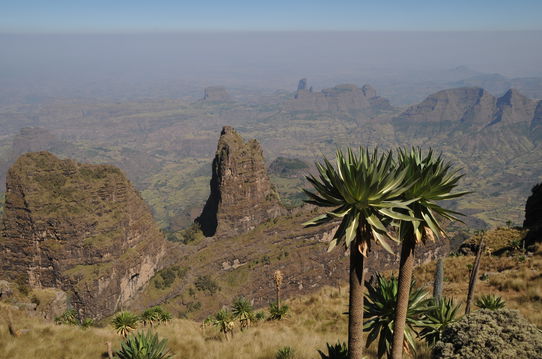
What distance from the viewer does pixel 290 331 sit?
81.3ft

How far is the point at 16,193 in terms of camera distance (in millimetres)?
81812

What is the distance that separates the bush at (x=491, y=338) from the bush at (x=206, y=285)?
293 ft

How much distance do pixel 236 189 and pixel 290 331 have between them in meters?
91.9

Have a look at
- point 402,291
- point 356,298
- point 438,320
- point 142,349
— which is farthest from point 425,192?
point 142,349

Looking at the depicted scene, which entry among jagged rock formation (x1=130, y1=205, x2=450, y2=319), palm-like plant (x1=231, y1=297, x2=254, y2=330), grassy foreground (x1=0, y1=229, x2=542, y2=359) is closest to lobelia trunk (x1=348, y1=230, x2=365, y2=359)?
grassy foreground (x1=0, y1=229, x2=542, y2=359)

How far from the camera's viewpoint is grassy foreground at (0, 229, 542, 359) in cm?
1784

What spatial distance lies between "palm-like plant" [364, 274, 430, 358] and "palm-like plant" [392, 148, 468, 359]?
4.41 feet

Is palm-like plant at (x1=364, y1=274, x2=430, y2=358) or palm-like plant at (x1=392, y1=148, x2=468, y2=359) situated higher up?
palm-like plant at (x1=392, y1=148, x2=468, y2=359)

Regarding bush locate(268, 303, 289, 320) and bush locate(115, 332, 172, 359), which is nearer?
bush locate(115, 332, 172, 359)

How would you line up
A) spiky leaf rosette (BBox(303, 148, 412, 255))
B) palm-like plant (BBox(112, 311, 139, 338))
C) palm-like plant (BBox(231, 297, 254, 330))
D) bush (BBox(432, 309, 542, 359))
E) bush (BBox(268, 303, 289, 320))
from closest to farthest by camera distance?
1. spiky leaf rosette (BBox(303, 148, 412, 255))
2. bush (BBox(432, 309, 542, 359))
3. palm-like plant (BBox(112, 311, 139, 338))
4. palm-like plant (BBox(231, 297, 254, 330))
5. bush (BBox(268, 303, 289, 320))

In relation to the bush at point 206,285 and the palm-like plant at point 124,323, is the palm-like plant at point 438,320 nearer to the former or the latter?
the palm-like plant at point 124,323

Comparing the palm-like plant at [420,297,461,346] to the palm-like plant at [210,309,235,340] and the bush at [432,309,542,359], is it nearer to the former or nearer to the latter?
the bush at [432,309,542,359]

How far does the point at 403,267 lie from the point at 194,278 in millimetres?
94284

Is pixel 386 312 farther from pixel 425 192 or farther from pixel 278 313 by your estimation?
pixel 278 313
